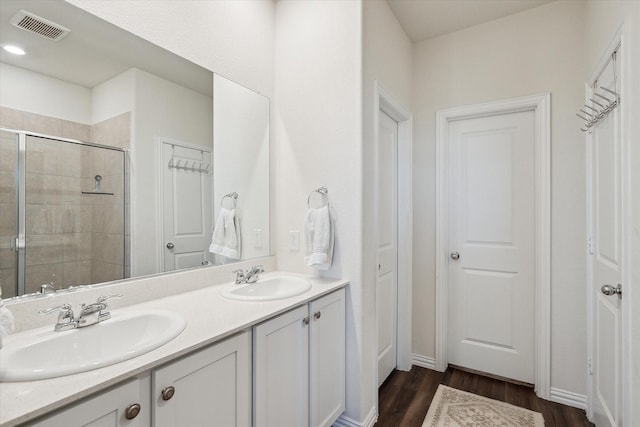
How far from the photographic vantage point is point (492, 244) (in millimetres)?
2396

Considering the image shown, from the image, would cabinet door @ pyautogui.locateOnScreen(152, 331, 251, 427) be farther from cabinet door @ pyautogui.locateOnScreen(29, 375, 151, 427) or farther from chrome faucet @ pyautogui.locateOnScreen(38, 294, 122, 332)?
chrome faucet @ pyautogui.locateOnScreen(38, 294, 122, 332)

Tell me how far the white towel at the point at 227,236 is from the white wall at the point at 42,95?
30.8 inches

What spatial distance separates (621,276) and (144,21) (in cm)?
245

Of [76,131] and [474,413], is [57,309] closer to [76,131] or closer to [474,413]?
[76,131]

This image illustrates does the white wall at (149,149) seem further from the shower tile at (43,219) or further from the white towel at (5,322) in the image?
the white towel at (5,322)

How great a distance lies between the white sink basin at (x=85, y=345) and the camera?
2.54 feet

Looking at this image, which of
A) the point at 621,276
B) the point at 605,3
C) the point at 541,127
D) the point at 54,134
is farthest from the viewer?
the point at 541,127

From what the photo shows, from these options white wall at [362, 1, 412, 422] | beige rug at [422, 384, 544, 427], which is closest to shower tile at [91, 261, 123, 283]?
white wall at [362, 1, 412, 422]

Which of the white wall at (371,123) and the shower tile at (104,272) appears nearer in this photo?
the shower tile at (104,272)

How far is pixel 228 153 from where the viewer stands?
1.86 m

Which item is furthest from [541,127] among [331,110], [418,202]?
[331,110]

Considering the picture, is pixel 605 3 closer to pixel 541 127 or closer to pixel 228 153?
pixel 541 127

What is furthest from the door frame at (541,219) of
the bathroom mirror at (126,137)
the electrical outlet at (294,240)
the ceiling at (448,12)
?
the bathroom mirror at (126,137)

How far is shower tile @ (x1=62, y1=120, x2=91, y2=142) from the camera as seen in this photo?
1.20 meters
